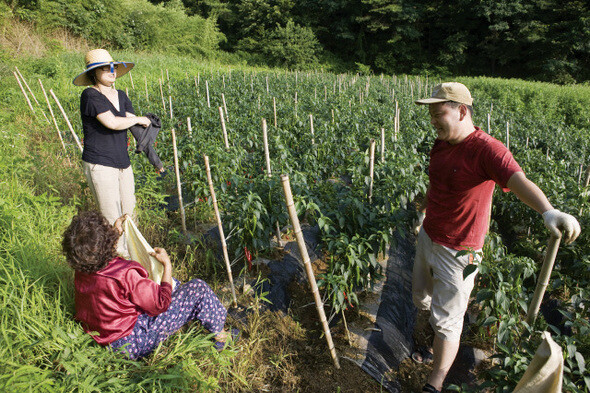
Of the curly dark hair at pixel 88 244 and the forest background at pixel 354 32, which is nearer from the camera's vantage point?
the curly dark hair at pixel 88 244

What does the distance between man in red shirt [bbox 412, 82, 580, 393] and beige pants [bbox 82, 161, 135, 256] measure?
2.51 m

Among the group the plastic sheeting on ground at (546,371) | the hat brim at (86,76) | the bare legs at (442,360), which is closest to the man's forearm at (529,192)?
the plastic sheeting on ground at (546,371)

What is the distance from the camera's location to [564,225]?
145cm

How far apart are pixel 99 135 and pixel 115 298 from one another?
5.27ft

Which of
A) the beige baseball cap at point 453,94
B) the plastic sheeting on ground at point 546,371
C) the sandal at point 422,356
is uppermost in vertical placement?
the beige baseball cap at point 453,94

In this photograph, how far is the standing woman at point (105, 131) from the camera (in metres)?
2.75

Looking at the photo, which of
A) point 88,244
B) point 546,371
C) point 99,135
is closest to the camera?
point 546,371

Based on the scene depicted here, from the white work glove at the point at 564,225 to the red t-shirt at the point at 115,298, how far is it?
1.93m

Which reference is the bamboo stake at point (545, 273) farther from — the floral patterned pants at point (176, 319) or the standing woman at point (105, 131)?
the standing woman at point (105, 131)

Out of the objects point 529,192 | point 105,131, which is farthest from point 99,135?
point 529,192

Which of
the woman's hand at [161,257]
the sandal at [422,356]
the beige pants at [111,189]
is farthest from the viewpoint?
the beige pants at [111,189]

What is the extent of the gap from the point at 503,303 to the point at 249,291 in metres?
1.85

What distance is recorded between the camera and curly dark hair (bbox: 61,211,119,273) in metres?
1.74

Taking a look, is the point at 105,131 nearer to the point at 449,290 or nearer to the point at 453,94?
the point at 453,94
